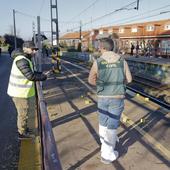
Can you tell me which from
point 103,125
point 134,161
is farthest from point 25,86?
point 134,161

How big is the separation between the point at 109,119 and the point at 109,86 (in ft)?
1.66

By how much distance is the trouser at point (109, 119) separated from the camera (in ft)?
15.3

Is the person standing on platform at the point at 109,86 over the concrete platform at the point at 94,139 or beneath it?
over

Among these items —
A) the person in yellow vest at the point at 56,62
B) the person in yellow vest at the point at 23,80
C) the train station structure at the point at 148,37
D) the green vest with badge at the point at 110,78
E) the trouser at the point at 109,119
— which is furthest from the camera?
the train station structure at the point at 148,37

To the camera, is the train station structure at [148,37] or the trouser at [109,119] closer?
the trouser at [109,119]

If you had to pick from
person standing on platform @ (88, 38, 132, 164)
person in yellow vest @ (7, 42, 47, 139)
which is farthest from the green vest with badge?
person in yellow vest @ (7, 42, 47, 139)

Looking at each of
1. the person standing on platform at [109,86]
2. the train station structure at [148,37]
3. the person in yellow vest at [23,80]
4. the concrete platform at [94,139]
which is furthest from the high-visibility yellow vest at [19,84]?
the train station structure at [148,37]

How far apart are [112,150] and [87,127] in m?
1.91

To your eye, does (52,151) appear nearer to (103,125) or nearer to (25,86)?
(103,125)

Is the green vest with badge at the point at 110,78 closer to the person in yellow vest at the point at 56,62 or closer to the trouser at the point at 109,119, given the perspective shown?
the trouser at the point at 109,119

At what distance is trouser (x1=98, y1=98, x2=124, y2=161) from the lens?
4.67m

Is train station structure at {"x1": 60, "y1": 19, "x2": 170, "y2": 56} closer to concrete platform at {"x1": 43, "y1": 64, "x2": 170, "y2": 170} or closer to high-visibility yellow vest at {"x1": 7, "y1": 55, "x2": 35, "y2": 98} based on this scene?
concrete platform at {"x1": 43, "y1": 64, "x2": 170, "y2": 170}

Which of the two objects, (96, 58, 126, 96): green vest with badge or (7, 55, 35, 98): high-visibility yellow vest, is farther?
(7, 55, 35, 98): high-visibility yellow vest

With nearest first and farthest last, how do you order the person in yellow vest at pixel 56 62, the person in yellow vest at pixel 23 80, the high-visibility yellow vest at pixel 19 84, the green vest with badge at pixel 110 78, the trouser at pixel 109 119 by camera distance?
the green vest with badge at pixel 110 78, the trouser at pixel 109 119, the person in yellow vest at pixel 23 80, the high-visibility yellow vest at pixel 19 84, the person in yellow vest at pixel 56 62
